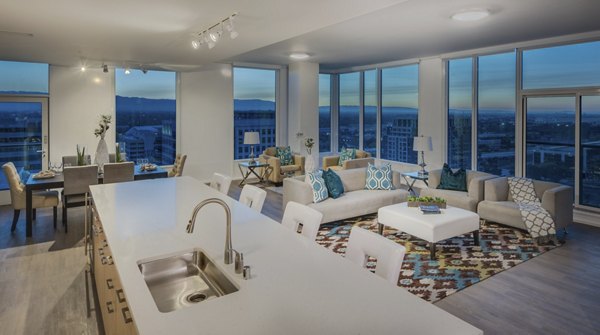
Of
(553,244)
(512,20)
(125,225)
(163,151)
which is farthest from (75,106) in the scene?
(553,244)

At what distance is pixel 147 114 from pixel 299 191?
15.3 ft

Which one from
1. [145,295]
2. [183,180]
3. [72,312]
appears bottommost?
[72,312]

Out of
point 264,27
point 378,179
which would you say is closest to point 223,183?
point 264,27

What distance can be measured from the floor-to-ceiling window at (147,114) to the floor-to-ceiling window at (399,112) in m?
5.02

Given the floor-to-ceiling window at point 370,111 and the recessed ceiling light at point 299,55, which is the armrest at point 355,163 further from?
the recessed ceiling light at point 299,55

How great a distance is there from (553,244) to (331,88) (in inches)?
288

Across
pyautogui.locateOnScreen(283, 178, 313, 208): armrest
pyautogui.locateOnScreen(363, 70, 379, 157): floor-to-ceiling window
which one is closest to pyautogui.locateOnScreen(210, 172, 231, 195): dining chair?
pyautogui.locateOnScreen(283, 178, 313, 208): armrest

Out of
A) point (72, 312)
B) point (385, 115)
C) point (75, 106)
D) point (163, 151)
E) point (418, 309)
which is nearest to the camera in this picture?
point (418, 309)

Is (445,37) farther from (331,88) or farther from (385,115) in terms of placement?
(331,88)

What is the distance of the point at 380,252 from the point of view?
1.93 m

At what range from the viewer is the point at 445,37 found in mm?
6191

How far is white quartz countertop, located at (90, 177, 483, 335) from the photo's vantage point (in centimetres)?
129

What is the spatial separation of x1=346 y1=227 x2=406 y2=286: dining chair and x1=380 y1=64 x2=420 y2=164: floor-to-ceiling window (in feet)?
23.7

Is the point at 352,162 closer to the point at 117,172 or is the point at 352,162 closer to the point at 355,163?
the point at 355,163
